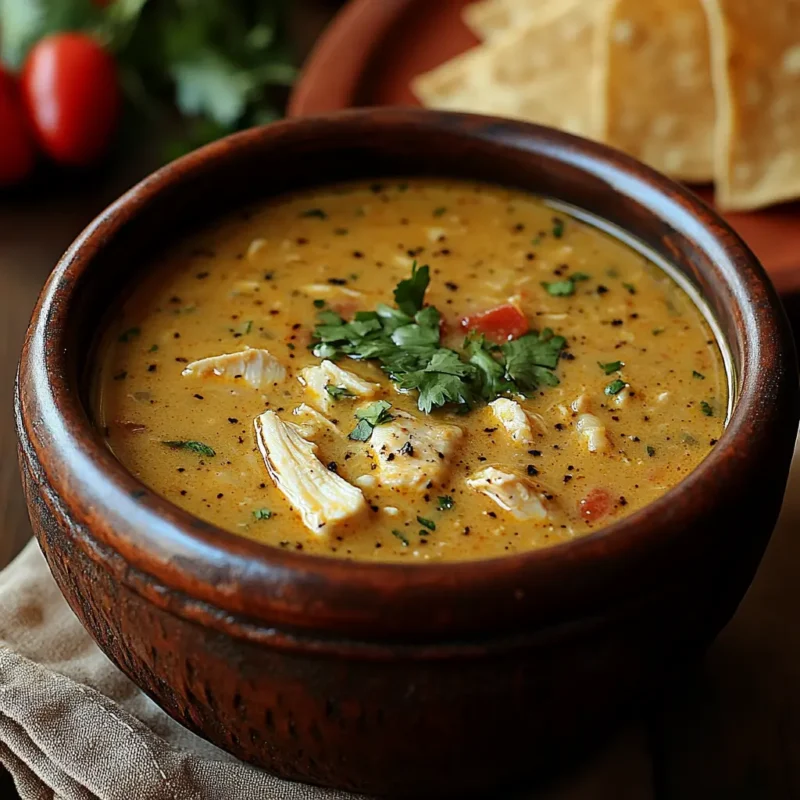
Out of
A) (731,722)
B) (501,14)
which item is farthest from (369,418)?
(501,14)

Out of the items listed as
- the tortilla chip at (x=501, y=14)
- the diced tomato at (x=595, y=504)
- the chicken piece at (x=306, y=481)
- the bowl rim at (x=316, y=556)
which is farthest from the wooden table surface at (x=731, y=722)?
the tortilla chip at (x=501, y=14)

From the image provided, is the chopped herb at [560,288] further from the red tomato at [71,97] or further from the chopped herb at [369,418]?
the red tomato at [71,97]

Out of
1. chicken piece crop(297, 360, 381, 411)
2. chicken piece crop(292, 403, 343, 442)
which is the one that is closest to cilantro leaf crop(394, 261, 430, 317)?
chicken piece crop(297, 360, 381, 411)

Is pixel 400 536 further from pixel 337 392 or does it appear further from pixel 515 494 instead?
pixel 337 392

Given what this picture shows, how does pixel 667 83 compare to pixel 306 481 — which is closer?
pixel 306 481

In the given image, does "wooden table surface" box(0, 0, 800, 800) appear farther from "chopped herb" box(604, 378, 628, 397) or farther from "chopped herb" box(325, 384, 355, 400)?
"chopped herb" box(325, 384, 355, 400)

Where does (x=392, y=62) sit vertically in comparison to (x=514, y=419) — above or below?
below
